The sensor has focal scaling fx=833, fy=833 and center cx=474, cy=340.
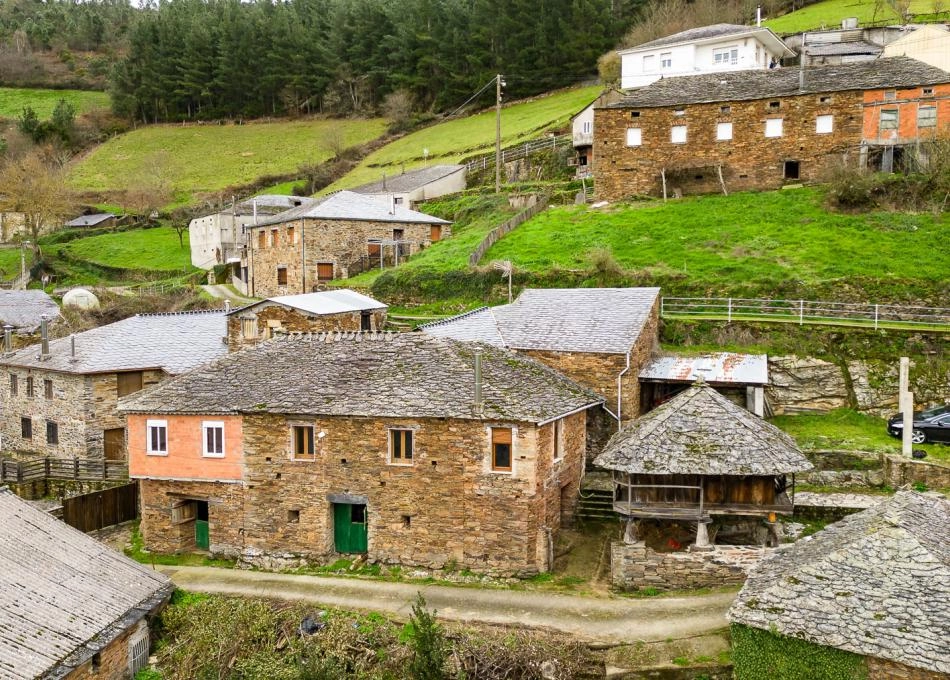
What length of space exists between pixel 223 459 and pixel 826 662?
16.4 m

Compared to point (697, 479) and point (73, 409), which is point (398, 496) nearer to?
point (697, 479)

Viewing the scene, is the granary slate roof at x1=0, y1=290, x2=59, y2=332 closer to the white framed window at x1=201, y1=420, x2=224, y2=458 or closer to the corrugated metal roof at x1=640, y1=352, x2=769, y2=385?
the white framed window at x1=201, y1=420, x2=224, y2=458

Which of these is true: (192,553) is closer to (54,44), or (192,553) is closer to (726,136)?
(726,136)

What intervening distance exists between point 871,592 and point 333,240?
120ft

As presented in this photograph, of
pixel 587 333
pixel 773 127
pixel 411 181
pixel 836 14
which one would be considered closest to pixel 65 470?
pixel 587 333

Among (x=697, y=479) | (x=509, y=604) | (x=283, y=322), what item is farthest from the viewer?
(x=283, y=322)

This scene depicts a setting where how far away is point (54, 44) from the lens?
125 metres

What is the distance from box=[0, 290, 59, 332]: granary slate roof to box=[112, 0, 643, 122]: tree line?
5171 centimetres

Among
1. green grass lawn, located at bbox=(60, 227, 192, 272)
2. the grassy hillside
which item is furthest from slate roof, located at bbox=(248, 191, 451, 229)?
the grassy hillside

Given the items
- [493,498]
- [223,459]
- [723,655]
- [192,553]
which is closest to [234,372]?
[223,459]

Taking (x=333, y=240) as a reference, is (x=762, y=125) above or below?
above

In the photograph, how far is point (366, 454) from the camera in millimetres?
22391

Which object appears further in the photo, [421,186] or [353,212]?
[421,186]

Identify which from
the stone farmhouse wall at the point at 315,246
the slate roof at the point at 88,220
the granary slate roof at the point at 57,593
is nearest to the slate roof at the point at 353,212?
the stone farmhouse wall at the point at 315,246
